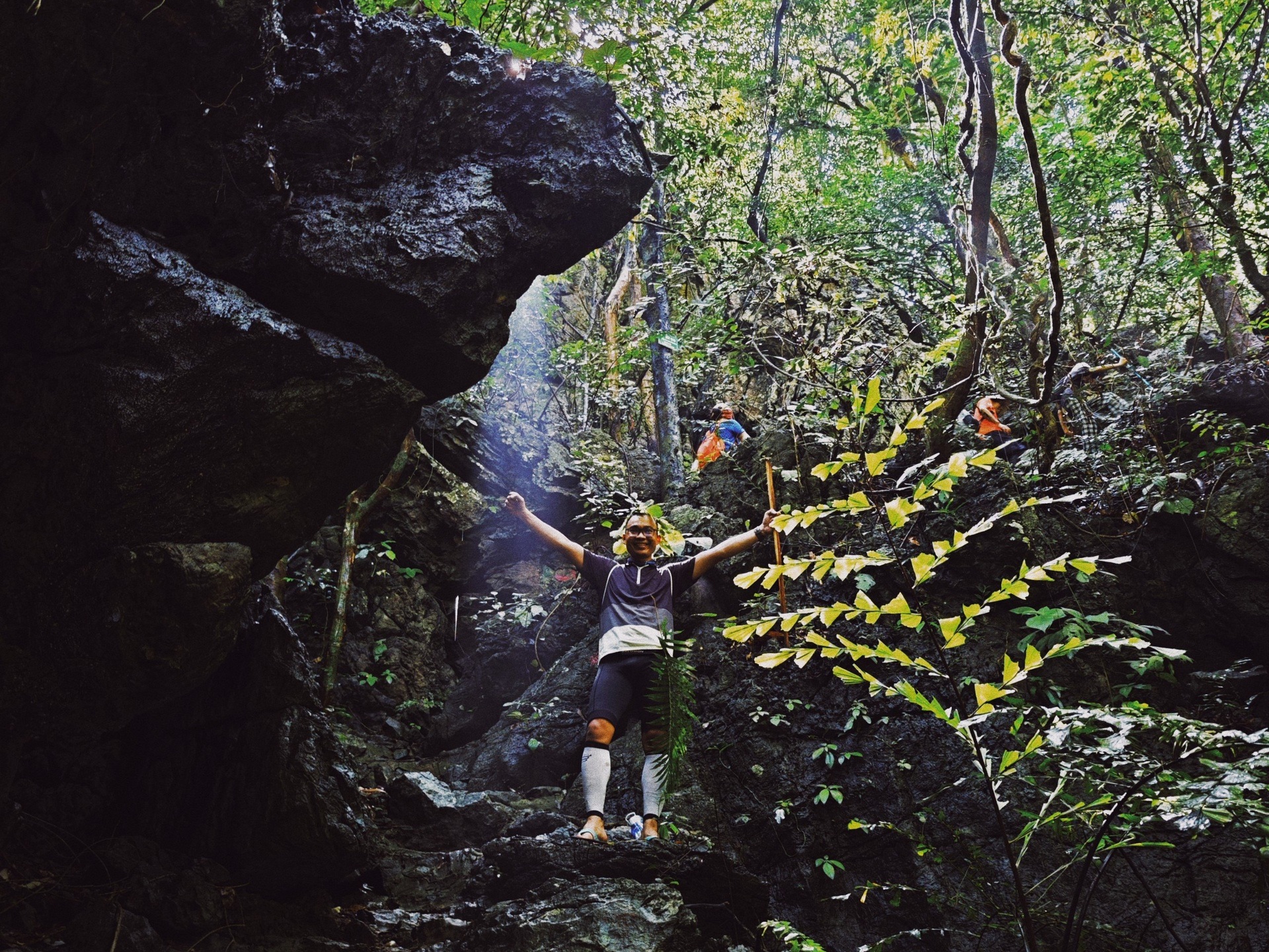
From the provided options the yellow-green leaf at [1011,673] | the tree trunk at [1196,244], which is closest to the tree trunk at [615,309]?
the tree trunk at [1196,244]

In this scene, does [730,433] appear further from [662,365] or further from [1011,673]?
[1011,673]

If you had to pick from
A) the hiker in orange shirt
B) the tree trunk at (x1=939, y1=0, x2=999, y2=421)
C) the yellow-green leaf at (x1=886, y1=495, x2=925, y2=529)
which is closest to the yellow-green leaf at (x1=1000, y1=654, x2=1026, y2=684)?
the yellow-green leaf at (x1=886, y1=495, x2=925, y2=529)

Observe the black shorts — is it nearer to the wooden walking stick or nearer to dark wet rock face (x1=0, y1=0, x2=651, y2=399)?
the wooden walking stick

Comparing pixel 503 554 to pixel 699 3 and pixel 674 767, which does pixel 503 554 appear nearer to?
pixel 674 767

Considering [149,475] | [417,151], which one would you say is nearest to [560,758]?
[149,475]

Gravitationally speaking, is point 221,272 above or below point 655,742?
above

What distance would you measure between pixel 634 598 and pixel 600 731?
974 millimetres

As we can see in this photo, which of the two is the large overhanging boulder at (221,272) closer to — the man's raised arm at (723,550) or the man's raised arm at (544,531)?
the man's raised arm at (544,531)

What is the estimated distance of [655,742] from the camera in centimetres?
434

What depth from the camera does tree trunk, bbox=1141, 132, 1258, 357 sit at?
25.4ft

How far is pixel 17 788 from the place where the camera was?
361 centimetres

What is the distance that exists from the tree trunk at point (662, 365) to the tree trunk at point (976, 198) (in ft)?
11.5

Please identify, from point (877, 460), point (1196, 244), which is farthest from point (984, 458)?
point (1196, 244)

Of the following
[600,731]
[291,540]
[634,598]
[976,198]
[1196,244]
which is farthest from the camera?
[1196,244]
